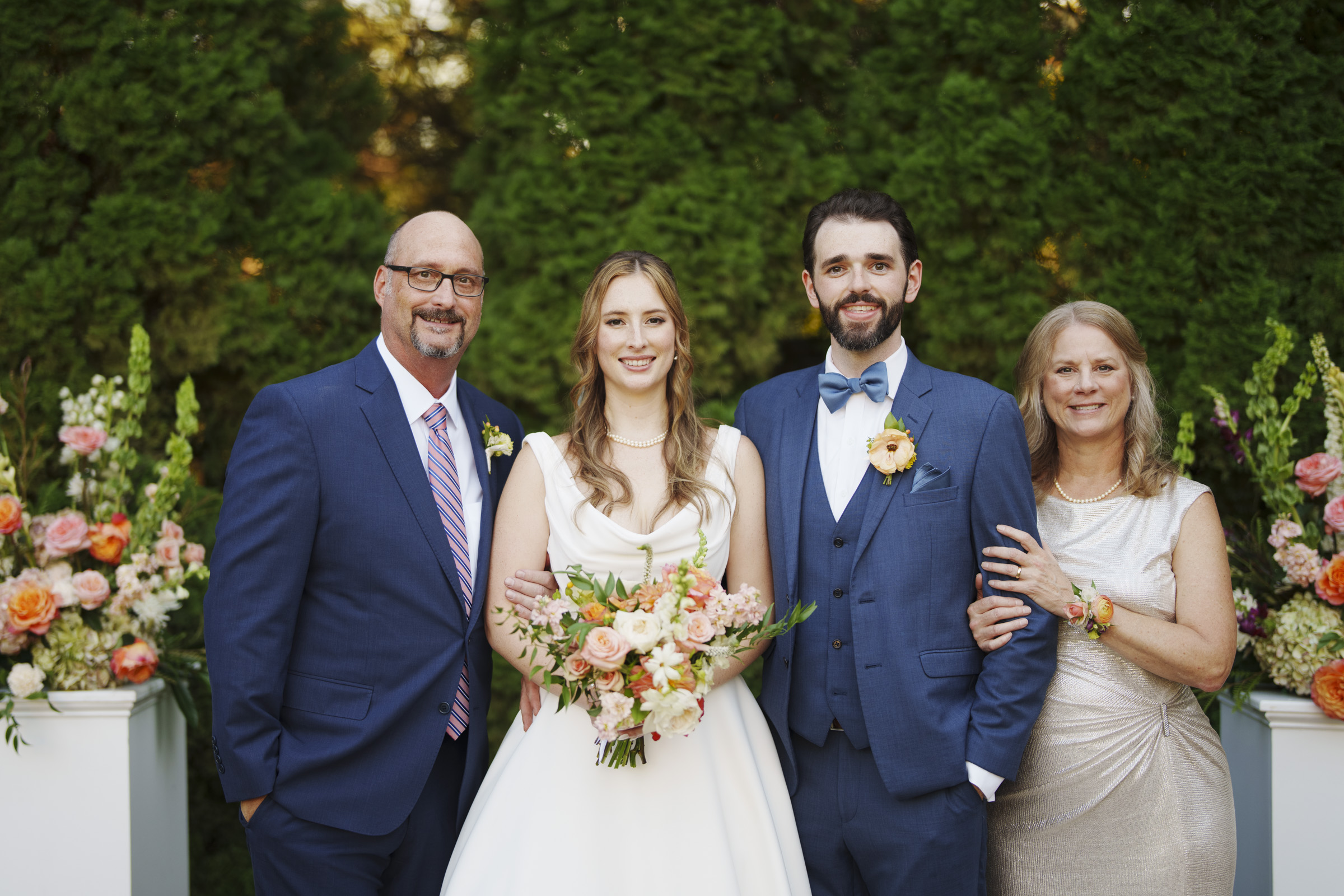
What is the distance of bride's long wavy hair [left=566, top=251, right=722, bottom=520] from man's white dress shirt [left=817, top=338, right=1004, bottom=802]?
0.38 m

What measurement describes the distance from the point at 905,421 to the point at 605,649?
1.28 m

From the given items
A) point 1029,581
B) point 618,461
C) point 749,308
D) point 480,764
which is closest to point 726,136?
point 749,308

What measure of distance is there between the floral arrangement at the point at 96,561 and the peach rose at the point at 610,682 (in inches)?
86.4

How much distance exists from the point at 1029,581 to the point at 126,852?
3.35m

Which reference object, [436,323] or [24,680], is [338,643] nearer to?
[436,323]

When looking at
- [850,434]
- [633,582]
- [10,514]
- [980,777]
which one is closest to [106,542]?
[10,514]

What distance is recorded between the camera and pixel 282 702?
2891 mm

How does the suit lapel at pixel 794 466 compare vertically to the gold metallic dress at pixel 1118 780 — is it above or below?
above

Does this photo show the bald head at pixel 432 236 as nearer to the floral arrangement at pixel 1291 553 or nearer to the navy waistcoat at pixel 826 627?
the navy waistcoat at pixel 826 627

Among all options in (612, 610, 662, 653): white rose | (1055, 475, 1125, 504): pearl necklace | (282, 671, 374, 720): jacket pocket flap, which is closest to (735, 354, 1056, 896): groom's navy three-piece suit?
(1055, 475, 1125, 504): pearl necklace

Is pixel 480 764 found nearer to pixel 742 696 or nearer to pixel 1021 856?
pixel 742 696

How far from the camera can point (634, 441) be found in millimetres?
3186

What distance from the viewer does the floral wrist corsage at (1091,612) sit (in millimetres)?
3014

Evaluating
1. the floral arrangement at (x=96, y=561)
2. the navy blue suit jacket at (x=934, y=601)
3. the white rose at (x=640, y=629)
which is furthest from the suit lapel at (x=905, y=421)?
the floral arrangement at (x=96, y=561)
